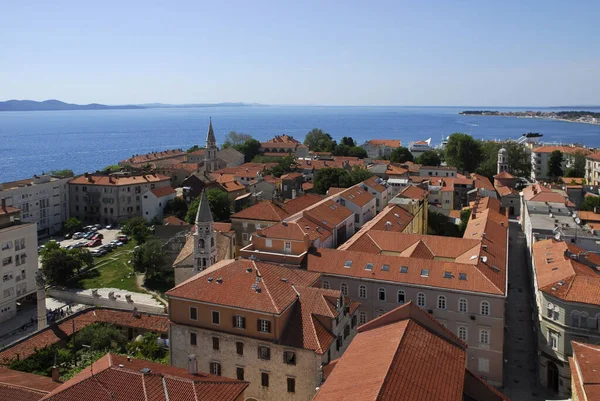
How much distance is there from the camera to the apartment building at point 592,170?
7219 centimetres

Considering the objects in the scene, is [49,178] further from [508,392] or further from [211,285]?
[508,392]

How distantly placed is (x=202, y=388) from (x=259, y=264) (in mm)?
10274

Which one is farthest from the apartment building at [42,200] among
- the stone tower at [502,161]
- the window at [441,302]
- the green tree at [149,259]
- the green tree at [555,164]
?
the green tree at [555,164]

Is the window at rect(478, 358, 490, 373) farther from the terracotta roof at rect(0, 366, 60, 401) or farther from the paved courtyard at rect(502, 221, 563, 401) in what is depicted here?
the terracotta roof at rect(0, 366, 60, 401)

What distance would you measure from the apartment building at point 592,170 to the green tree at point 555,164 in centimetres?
801

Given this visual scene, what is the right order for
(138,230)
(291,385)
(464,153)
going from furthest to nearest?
(464,153) → (138,230) → (291,385)

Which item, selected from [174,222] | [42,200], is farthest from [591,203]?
[42,200]

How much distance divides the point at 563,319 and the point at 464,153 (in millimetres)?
62297

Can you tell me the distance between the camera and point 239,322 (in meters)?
24.1

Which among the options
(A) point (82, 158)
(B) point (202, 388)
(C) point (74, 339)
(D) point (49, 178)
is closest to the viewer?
(B) point (202, 388)

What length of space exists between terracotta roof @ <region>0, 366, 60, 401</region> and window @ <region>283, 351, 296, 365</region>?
9038mm

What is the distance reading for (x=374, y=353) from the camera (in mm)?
17859

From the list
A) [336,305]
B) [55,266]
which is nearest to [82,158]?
[55,266]

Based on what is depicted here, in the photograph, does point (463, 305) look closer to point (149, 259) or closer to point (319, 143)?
point (149, 259)
